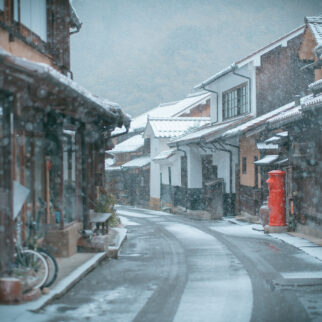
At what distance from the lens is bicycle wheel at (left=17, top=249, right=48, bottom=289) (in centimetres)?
683

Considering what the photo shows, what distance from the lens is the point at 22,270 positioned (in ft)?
22.1

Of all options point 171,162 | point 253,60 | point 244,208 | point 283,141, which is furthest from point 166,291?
point 171,162

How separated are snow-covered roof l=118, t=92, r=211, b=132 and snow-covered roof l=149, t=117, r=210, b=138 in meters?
1.22

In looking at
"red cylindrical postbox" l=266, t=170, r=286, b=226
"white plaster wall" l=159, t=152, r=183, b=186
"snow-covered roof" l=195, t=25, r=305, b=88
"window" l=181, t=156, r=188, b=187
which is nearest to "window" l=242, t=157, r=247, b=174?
"snow-covered roof" l=195, t=25, r=305, b=88

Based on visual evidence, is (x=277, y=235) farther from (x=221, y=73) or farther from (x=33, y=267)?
(x=221, y=73)

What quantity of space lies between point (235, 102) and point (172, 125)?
10839 millimetres

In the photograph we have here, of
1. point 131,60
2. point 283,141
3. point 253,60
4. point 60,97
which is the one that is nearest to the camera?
point 60,97

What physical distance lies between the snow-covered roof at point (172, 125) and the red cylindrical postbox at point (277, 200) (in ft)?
59.0

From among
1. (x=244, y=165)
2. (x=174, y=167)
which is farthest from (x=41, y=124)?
(x=174, y=167)

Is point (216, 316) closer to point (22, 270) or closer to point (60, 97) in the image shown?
point (22, 270)

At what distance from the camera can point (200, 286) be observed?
792 cm

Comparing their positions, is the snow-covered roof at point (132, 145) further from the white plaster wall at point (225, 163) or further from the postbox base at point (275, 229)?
the postbox base at point (275, 229)

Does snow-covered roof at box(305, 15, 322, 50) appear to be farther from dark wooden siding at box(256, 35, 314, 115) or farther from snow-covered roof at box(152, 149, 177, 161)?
snow-covered roof at box(152, 149, 177, 161)

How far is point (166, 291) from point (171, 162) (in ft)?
76.2
